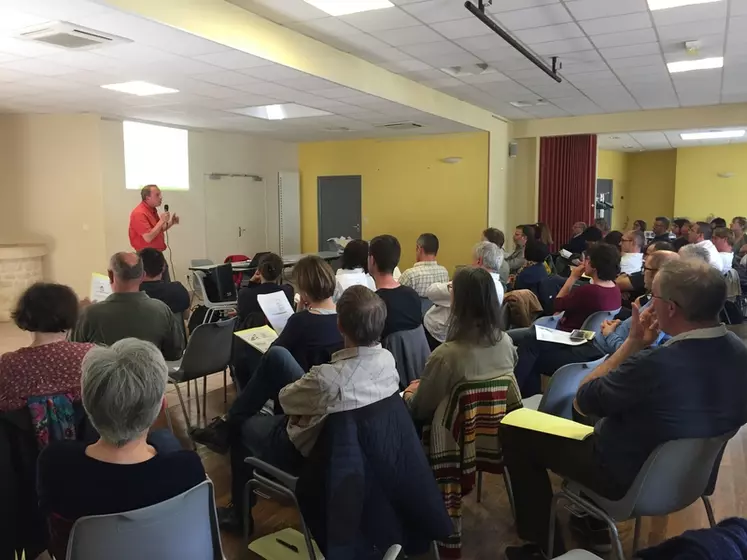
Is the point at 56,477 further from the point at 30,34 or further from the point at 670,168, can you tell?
the point at 670,168

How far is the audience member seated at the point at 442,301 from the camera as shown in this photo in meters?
3.72

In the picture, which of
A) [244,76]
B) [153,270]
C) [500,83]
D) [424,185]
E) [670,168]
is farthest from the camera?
[670,168]

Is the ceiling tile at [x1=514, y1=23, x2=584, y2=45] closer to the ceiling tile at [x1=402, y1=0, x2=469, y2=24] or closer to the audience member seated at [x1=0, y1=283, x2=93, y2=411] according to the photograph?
the ceiling tile at [x1=402, y1=0, x2=469, y2=24]

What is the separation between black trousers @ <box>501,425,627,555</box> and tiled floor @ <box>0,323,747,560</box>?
0.25 m

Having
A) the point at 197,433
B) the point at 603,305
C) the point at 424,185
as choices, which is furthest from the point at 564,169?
the point at 197,433

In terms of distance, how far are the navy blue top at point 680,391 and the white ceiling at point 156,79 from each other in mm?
3527

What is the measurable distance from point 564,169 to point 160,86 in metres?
7.23

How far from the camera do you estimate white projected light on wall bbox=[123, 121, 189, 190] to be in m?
8.08

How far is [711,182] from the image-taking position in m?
14.1

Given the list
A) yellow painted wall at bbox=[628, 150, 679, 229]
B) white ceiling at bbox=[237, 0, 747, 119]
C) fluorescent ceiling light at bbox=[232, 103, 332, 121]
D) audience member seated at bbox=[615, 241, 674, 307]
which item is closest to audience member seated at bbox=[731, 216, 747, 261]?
white ceiling at bbox=[237, 0, 747, 119]

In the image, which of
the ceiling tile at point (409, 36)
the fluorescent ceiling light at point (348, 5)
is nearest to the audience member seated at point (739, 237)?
the ceiling tile at point (409, 36)

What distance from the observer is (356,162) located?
440 inches

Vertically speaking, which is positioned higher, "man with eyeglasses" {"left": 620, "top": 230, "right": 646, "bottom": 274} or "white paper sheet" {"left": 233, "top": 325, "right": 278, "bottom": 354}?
"man with eyeglasses" {"left": 620, "top": 230, "right": 646, "bottom": 274}

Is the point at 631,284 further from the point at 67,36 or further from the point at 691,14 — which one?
the point at 67,36
